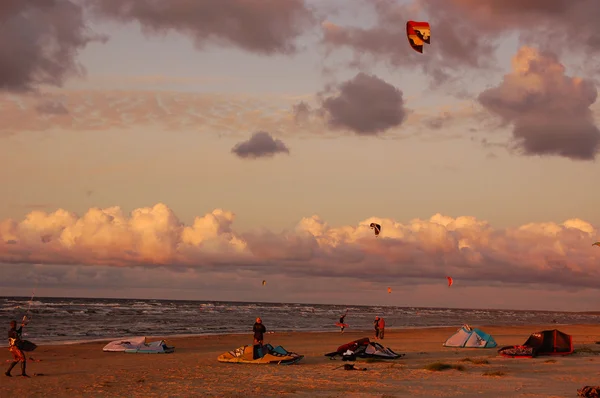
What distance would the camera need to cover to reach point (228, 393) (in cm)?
1861

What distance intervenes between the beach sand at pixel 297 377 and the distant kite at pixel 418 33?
11342mm

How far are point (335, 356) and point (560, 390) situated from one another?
10823 mm

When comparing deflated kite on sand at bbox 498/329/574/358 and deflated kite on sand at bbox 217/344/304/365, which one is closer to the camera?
deflated kite on sand at bbox 217/344/304/365

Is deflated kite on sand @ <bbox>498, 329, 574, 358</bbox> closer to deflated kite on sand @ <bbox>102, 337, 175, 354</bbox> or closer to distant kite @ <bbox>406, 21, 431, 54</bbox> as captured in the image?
distant kite @ <bbox>406, 21, 431, 54</bbox>

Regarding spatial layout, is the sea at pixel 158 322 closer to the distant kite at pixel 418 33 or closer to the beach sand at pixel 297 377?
the beach sand at pixel 297 377

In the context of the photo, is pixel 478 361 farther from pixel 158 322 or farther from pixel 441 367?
pixel 158 322

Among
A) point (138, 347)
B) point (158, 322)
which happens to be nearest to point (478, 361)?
point (138, 347)

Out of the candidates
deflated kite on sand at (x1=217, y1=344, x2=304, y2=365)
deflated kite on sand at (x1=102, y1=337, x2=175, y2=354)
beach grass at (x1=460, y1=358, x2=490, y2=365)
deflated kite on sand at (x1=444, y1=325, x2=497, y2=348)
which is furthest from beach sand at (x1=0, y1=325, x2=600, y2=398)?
deflated kite on sand at (x1=444, y1=325, x2=497, y2=348)

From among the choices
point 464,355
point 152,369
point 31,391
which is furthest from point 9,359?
point 464,355

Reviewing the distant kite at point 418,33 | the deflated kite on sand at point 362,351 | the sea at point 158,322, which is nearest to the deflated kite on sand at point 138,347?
the sea at point 158,322

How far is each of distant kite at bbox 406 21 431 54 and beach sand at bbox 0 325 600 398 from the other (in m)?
11.3

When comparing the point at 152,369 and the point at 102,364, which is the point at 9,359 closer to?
the point at 102,364

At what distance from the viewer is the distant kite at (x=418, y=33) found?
2287cm

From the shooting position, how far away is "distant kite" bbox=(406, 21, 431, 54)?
75.0 ft
